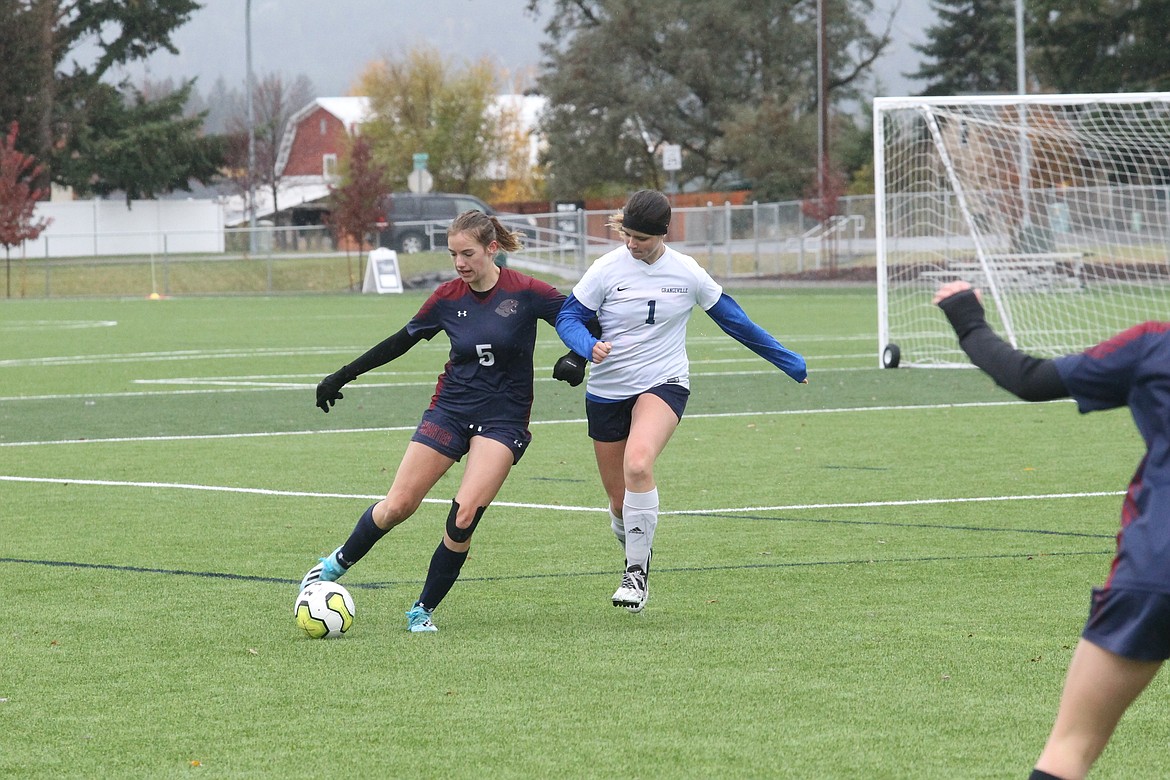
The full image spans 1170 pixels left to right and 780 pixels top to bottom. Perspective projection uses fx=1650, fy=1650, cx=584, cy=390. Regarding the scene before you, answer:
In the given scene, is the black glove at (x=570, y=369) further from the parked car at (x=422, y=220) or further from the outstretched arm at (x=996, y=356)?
the parked car at (x=422, y=220)

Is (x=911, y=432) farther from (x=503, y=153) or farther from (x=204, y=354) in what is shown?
(x=503, y=153)

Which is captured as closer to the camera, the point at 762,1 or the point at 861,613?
the point at 861,613

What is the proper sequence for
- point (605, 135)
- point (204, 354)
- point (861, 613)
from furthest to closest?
point (605, 135) → point (204, 354) → point (861, 613)

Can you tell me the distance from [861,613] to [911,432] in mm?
6919

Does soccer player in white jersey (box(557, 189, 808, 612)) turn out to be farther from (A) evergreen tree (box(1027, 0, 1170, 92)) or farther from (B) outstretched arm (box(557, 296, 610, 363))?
(A) evergreen tree (box(1027, 0, 1170, 92))

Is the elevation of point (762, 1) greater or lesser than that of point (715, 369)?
greater

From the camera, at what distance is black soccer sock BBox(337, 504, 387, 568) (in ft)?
23.1

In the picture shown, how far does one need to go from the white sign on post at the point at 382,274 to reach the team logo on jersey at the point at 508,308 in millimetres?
37804

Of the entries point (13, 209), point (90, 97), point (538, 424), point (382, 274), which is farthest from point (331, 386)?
point (90, 97)

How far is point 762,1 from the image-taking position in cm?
7481

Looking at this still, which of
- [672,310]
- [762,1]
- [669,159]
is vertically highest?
[762,1]

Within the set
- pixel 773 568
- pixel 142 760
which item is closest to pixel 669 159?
pixel 773 568

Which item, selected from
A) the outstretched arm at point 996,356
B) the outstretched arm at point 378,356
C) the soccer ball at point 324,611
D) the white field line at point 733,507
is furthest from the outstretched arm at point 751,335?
the outstretched arm at point 996,356

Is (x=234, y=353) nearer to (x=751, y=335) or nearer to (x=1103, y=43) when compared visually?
(x=751, y=335)
